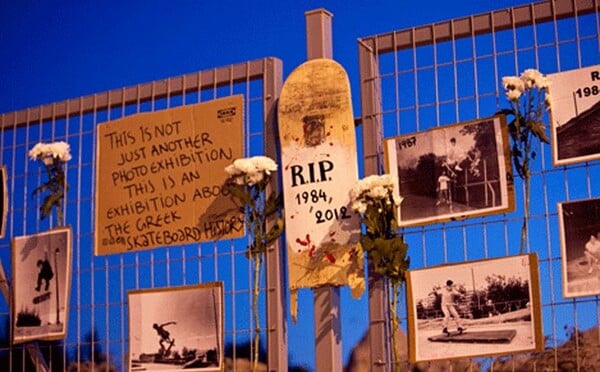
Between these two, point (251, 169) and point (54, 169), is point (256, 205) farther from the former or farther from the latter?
point (54, 169)

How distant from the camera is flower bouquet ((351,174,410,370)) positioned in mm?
4125

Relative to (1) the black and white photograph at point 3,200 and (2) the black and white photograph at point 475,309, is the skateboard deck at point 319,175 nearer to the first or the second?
(2) the black and white photograph at point 475,309

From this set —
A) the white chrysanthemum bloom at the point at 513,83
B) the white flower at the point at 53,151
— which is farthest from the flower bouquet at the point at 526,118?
the white flower at the point at 53,151

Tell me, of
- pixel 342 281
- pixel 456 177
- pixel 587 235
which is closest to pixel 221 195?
pixel 342 281

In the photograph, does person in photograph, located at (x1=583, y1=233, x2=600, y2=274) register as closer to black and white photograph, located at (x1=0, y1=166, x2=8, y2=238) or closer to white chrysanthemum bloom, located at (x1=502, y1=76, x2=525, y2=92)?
white chrysanthemum bloom, located at (x1=502, y1=76, x2=525, y2=92)

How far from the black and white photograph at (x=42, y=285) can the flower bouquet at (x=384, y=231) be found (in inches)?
54.4

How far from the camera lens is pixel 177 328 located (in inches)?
183

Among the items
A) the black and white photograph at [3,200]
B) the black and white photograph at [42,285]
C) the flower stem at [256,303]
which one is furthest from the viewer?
the black and white photograph at [3,200]

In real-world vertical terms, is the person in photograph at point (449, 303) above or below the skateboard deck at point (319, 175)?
below

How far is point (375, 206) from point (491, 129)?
454 mm

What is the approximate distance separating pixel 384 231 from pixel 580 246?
0.65 m

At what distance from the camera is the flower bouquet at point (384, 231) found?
412 cm

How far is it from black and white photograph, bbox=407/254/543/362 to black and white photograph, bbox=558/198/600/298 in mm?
106

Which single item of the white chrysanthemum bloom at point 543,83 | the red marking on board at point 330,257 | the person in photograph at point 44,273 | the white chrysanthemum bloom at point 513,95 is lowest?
the red marking on board at point 330,257
